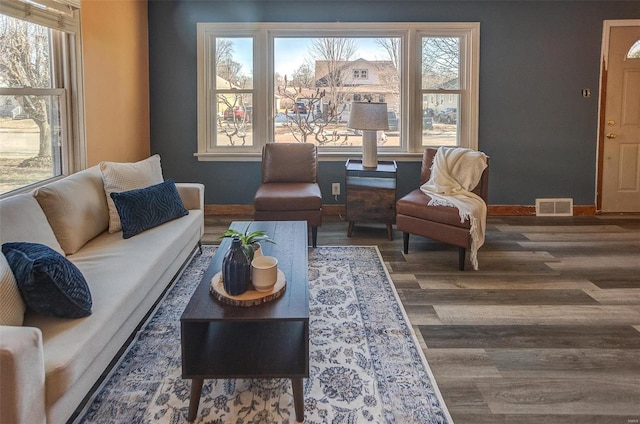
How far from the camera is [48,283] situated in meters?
1.97

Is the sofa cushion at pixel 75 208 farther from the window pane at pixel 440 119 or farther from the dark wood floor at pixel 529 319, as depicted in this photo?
the window pane at pixel 440 119

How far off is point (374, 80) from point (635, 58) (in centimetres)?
276

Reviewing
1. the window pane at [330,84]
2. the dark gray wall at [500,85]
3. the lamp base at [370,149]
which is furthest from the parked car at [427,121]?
the lamp base at [370,149]

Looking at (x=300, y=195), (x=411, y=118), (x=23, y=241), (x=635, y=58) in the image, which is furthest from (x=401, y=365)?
(x=635, y=58)

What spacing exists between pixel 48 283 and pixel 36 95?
6.81ft

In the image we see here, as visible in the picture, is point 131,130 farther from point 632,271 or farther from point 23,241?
point 632,271

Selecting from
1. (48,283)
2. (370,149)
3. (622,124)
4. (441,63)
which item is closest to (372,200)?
(370,149)

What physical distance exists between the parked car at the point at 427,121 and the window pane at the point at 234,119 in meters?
1.88

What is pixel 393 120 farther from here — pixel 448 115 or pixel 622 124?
pixel 622 124

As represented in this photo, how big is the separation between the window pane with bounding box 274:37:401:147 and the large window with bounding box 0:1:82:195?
235 cm

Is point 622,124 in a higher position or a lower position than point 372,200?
higher

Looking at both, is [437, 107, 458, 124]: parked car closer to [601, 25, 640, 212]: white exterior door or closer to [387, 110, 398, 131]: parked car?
[387, 110, 398, 131]: parked car

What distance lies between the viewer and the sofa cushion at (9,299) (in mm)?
1892

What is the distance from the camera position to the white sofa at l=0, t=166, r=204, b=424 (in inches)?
63.4
